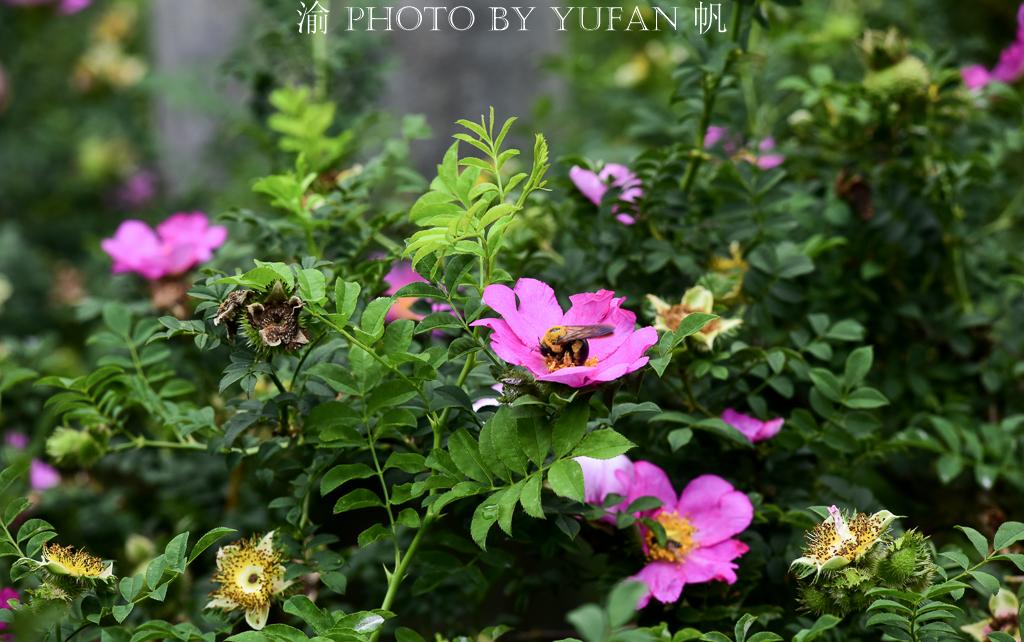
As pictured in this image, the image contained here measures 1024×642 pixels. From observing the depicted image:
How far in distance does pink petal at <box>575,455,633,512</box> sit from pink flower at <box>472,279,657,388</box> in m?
0.13

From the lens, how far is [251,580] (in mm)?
724

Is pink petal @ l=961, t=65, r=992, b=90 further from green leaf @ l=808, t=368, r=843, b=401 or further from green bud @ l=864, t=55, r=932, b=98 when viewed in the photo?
green leaf @ l=808, t=368, r=843, b=401

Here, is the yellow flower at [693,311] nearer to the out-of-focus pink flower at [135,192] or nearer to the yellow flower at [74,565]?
the yellow flower at [74,565]

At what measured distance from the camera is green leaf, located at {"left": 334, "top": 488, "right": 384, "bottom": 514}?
68 centimetres

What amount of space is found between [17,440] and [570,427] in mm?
934

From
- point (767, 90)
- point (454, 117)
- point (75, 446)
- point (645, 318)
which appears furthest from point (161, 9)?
point (645, 318)

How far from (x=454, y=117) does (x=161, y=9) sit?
918mm

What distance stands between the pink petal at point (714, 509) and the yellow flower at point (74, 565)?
1.38ft

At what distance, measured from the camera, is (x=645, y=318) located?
33.4 inches

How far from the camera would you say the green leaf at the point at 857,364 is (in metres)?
0.83

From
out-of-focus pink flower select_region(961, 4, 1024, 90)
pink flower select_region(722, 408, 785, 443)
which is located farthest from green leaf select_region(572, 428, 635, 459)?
out-of-focus pink flower select_region(961, 4, 1024, 90)

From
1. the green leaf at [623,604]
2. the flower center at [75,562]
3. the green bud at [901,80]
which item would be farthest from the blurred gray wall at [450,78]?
the green leaf at [623,604]

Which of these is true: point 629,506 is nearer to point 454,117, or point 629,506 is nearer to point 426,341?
point 426,341

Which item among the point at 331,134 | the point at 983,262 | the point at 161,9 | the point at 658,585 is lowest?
the point at 658,585
